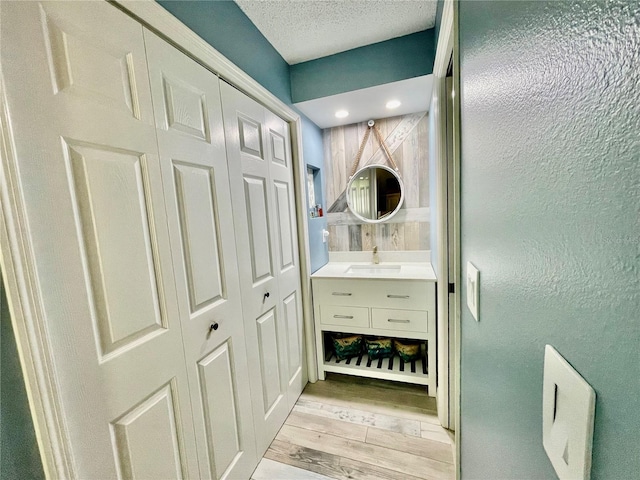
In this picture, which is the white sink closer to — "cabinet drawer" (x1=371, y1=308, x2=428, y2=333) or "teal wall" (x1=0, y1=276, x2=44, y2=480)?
"cabinet drawer" (x1=371, y1=308, x2=428, y2=333)

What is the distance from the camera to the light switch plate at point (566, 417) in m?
0.26

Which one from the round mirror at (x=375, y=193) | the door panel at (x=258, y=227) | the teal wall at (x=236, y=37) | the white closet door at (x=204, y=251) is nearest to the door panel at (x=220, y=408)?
the white closet door at (x=204, y=251)

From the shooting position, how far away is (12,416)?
548 mm

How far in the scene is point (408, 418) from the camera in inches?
64.6

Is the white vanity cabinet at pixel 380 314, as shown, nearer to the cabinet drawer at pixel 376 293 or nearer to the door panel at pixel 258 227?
the cabinet drawer at pixel 376 293

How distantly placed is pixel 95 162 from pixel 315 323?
5.47 ft

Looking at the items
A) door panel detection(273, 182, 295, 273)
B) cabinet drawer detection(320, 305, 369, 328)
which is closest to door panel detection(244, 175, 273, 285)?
door panel detection(273, 182, 295, 273)

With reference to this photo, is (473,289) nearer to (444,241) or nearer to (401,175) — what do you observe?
(444,241)

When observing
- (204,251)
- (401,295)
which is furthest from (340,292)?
(204,251)

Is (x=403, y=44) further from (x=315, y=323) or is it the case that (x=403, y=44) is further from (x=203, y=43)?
(x=315, y=323)

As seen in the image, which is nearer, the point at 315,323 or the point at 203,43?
the point at 203,43

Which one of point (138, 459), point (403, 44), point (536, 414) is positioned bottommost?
point (138, 459)

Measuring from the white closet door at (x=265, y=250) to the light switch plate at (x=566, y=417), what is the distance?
1.16 metres

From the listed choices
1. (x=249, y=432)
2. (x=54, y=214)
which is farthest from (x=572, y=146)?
(x=249, y=432)
